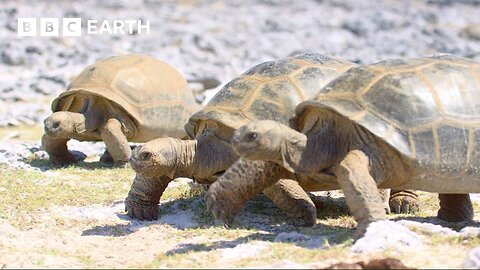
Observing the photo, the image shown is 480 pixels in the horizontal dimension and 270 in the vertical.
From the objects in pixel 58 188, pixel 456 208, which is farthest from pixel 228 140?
pixel 58 188

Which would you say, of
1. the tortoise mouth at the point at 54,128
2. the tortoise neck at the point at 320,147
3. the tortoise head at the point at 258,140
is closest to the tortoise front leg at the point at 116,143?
the tortoise mouth at the point at 54,128

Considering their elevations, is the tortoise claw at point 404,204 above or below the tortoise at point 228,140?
below

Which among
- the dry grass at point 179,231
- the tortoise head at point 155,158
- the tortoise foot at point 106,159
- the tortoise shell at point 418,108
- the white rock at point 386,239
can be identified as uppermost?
the tortoise shell at point 418,108

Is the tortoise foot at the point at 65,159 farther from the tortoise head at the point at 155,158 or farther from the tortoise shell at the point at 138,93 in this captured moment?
the tortoise head at the point at 155,158

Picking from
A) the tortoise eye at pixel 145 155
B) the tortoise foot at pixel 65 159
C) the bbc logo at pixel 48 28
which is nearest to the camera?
the tortoise eye at pixel 145 155

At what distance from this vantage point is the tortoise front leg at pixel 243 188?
560 cm

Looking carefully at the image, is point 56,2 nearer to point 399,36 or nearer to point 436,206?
point 399,36

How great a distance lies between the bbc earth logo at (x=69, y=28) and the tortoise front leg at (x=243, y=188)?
71.2 feet

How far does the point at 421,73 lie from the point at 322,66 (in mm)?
1460

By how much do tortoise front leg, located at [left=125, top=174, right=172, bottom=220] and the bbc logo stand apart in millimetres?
20822

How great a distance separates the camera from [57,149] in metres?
9.50

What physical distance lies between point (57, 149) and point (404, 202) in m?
4.59

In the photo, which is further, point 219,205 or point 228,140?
point 228,140

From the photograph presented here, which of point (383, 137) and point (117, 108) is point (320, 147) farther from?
point (117, 108)
